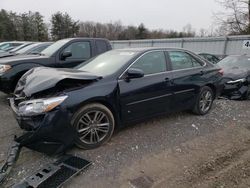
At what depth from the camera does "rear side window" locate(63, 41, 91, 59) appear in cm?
700

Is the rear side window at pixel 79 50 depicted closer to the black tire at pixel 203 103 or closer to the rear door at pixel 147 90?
the rear door at pixel 147 90

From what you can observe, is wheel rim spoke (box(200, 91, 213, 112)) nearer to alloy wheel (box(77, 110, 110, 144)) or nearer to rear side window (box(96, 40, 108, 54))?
alloy wheel (box(77, 110, 110, 144))

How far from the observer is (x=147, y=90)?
13.8ft

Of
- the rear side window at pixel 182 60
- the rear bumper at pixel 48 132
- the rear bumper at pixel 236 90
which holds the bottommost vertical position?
the rear bumper at pixel 236 90

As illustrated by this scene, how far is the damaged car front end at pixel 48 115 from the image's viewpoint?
322 cm

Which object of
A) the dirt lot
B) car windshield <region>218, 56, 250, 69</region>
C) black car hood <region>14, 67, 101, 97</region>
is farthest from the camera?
car windshield <region>218, 56, 250, 69</region>

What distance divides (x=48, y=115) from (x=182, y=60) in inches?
120

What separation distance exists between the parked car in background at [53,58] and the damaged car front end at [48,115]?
2.53 meters

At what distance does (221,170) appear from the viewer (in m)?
3.18

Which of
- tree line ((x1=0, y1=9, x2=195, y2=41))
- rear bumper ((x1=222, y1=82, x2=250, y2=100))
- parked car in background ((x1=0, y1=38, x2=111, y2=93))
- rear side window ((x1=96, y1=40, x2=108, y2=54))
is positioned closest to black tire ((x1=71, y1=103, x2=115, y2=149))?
parked car in background ((x1=0, y1=38, x2=111, y2=93))

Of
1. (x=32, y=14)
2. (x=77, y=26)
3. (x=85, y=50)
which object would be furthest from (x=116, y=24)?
(x=85, y=50)

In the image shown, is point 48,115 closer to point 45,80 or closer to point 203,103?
point 45,80

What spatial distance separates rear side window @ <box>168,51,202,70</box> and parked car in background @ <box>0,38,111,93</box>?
10.0 ft

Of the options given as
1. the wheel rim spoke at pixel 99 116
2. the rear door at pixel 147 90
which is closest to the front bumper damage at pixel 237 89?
the rear door at pixel 147 90
